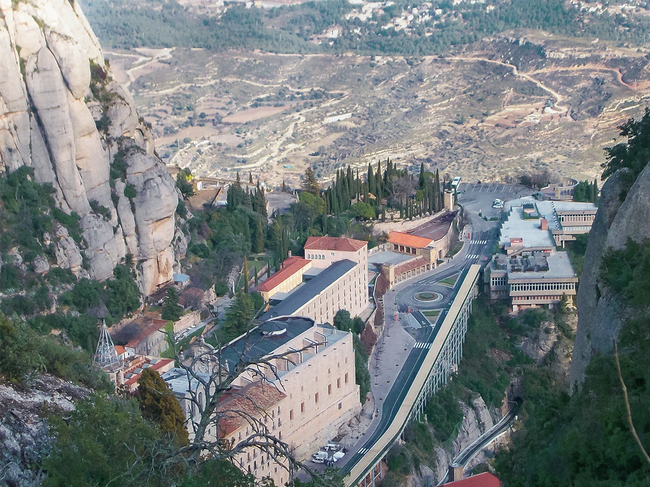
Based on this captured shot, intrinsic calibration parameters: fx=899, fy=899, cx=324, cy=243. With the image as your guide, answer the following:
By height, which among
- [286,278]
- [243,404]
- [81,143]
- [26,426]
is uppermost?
[26,426]

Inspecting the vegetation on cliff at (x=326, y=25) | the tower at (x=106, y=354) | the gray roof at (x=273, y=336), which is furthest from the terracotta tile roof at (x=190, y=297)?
the vegetation on cliff at (x=326, y=25)

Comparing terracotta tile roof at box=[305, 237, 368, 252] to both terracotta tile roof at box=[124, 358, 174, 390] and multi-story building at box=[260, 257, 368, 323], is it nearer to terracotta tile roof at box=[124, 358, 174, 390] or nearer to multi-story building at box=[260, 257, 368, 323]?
multi-story building at box=[260, 257, 368, 323]

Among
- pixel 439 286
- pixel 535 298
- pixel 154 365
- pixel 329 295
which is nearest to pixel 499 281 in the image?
pixel 535 298

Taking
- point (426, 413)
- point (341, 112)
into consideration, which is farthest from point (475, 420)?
point (341, 112)

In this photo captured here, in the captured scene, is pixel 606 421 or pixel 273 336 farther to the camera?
pixel 273 336

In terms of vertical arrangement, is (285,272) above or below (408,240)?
above

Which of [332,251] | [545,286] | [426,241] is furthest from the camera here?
[426,241]

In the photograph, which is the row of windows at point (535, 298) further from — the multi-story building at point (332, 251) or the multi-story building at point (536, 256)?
the multi-story building at point (332, 251)

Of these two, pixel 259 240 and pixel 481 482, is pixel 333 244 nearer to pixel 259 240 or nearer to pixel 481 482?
pixel 259 240
